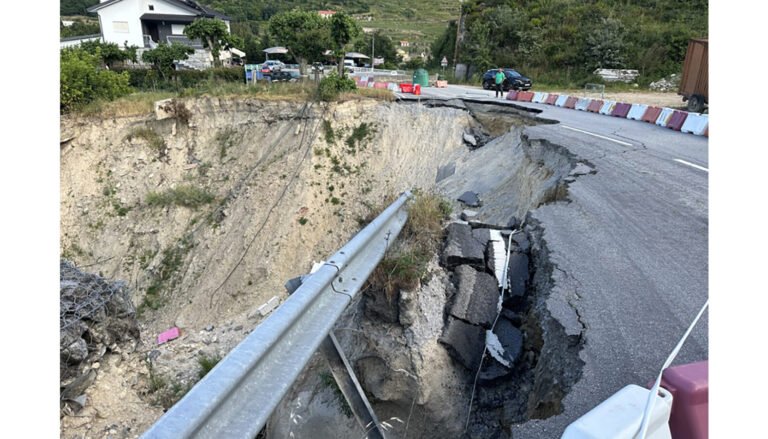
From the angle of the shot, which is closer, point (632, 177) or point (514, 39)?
point (632, 177)

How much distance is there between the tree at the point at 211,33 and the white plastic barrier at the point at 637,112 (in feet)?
77.2

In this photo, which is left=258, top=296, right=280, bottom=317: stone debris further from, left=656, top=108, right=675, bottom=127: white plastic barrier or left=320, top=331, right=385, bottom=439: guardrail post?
left=656, top=108, right=675, bottom=127: white plastic barrier

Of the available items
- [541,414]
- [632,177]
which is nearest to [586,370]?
[541,414]

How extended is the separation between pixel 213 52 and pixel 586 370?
30383 mm

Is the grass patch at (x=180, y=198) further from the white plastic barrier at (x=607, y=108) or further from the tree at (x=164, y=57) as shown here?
the white plastic barrier at (x=607, y=108)

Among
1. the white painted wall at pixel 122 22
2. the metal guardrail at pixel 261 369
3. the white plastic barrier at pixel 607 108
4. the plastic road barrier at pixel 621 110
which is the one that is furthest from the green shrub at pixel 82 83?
the white painted wall at pixel 122 22

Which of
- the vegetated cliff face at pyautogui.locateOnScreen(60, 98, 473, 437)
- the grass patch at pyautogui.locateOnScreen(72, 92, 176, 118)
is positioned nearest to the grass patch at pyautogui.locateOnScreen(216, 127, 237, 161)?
the vegetated cliff face at pyautogui.locateOnScreen(60, 98, 473, 437)

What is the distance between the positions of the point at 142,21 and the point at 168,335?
42.4m

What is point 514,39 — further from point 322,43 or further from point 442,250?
point 442,250

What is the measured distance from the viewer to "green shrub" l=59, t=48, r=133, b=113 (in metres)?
16.7

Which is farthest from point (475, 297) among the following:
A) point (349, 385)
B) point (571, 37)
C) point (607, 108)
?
point (571, 37)

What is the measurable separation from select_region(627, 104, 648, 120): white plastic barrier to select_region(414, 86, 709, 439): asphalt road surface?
260 inches

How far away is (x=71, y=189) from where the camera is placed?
1739 cm

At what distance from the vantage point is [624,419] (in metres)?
1.61
